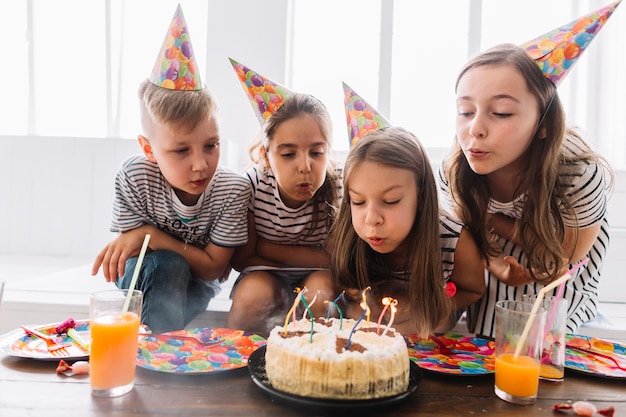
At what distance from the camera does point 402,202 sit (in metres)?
1.25

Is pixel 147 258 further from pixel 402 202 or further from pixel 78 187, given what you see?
pixel 78 187

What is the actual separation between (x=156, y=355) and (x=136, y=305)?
134 mm

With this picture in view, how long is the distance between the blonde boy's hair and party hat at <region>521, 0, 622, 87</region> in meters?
0.90

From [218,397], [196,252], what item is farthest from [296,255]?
[218,397]

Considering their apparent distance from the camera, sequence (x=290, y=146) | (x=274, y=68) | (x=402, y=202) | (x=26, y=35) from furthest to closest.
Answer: (x=26, y=35), (x=274, y=68), (x=290, y=146), (x=402, y=202)

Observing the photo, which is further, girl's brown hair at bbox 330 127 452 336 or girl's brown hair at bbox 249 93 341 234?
girl's brown hair at bbox 249 93 341 234

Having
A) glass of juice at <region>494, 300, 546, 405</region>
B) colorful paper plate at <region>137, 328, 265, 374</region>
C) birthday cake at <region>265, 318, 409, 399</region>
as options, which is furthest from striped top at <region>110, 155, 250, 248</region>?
glass of juice at <region>494, 300, 546, 405</region>

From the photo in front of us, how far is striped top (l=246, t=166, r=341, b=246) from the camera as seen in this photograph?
159 cm

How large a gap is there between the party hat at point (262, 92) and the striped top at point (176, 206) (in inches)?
9.3

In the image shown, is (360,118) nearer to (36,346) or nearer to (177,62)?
(177,62)

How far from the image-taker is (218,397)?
754mm

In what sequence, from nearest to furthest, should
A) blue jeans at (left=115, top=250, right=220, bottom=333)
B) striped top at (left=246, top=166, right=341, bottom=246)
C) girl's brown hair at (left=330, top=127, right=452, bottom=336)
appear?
girl's brown hair at (left=330, top=127, right=452, bottom=336) → blue jeans at (left=115, top=250, right=220, bottom=333) → striped top at (left=246, top=166, right=341, bottom=246)

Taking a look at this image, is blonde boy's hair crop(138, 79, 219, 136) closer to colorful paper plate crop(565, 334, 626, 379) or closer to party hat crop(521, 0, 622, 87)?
party hat crop(521, 0, 622, 87)

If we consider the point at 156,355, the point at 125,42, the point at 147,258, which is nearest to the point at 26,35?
the point at 125,42
